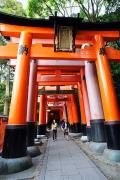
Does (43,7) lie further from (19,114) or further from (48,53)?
(19,114)

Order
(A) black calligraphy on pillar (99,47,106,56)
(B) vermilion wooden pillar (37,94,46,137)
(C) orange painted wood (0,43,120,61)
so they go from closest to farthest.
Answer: (C) orange painted wood (0,43,120,61) < (A) black calligraphy on pillar (99,47,106,56) < (B) vermilion wooden pillar (37,94,46,137)

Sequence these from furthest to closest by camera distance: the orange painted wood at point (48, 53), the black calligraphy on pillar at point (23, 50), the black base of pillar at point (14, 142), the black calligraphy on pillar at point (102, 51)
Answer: the black calligraphy on pillar at point (102, 51)
the orange painted wood at point (48, 53)
the black calligraphy on pillar at point (23, 50)
the black base of pillar at point (14, 142)

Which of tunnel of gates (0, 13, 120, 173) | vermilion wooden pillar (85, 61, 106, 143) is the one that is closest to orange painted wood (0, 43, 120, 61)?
tunnel of gates (0, 13, 120, 173)

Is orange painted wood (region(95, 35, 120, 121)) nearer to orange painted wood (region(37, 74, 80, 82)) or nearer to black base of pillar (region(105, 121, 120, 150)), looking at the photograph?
black base of pillar (region(105, 121, 120, 150))

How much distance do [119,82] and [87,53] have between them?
16.6ft

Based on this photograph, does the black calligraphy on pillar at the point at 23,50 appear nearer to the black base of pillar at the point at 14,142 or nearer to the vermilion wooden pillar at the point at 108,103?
the black base of pillar at the point at 14,142

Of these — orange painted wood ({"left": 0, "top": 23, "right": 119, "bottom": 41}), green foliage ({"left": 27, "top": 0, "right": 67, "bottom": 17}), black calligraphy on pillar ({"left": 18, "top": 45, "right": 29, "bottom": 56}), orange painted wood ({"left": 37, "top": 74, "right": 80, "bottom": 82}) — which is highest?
green foliage ({"left": 27, "top": 0, "right": 67, "bottom": 17})

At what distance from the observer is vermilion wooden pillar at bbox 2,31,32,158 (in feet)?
25.6

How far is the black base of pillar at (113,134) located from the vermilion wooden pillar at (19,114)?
361 centimetres

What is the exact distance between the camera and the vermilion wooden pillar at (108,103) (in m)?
8.58

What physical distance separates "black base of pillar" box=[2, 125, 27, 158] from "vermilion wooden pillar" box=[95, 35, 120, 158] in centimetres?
369

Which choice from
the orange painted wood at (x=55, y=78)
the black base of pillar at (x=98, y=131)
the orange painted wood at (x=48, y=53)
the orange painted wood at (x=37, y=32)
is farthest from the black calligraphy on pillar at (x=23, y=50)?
the orange painted wood at (x=55, y=78)

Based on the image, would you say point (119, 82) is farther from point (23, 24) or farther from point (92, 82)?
point (23, 24)

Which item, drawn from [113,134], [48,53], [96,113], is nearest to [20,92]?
[48,53]
